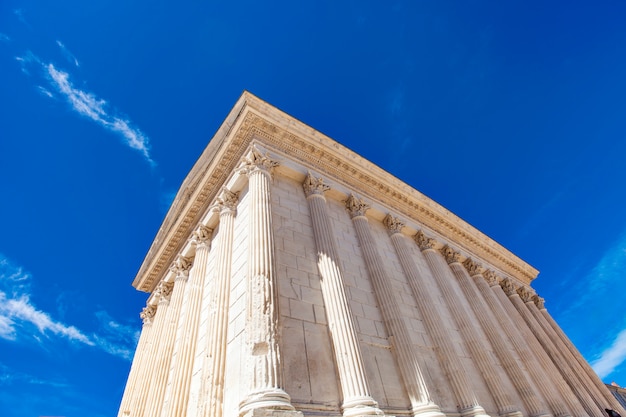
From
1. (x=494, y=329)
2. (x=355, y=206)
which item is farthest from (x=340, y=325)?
(x=494, y=329)

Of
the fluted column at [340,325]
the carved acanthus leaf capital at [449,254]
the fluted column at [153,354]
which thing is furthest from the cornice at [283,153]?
the fluted column at [340,325]

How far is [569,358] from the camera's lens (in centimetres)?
1938

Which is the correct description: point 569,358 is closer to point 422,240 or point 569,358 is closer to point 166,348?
point 422,240

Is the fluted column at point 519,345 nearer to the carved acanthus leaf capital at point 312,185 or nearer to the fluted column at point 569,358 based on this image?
the fluted column at point 569,358

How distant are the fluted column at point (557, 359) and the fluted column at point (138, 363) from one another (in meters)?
21.4

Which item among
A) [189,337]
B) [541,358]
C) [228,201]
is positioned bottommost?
[189,337]

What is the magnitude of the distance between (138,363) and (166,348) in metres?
4.08

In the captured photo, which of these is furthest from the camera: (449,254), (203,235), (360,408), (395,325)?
(449,254)

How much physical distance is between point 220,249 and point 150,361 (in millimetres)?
7361

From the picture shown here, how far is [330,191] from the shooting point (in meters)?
12.8

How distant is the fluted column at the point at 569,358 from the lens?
17922 millimetres

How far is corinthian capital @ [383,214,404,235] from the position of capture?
14.4m

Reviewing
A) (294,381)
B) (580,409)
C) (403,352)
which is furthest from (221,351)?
(580,409)

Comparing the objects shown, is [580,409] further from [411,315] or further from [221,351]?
[221,351]
